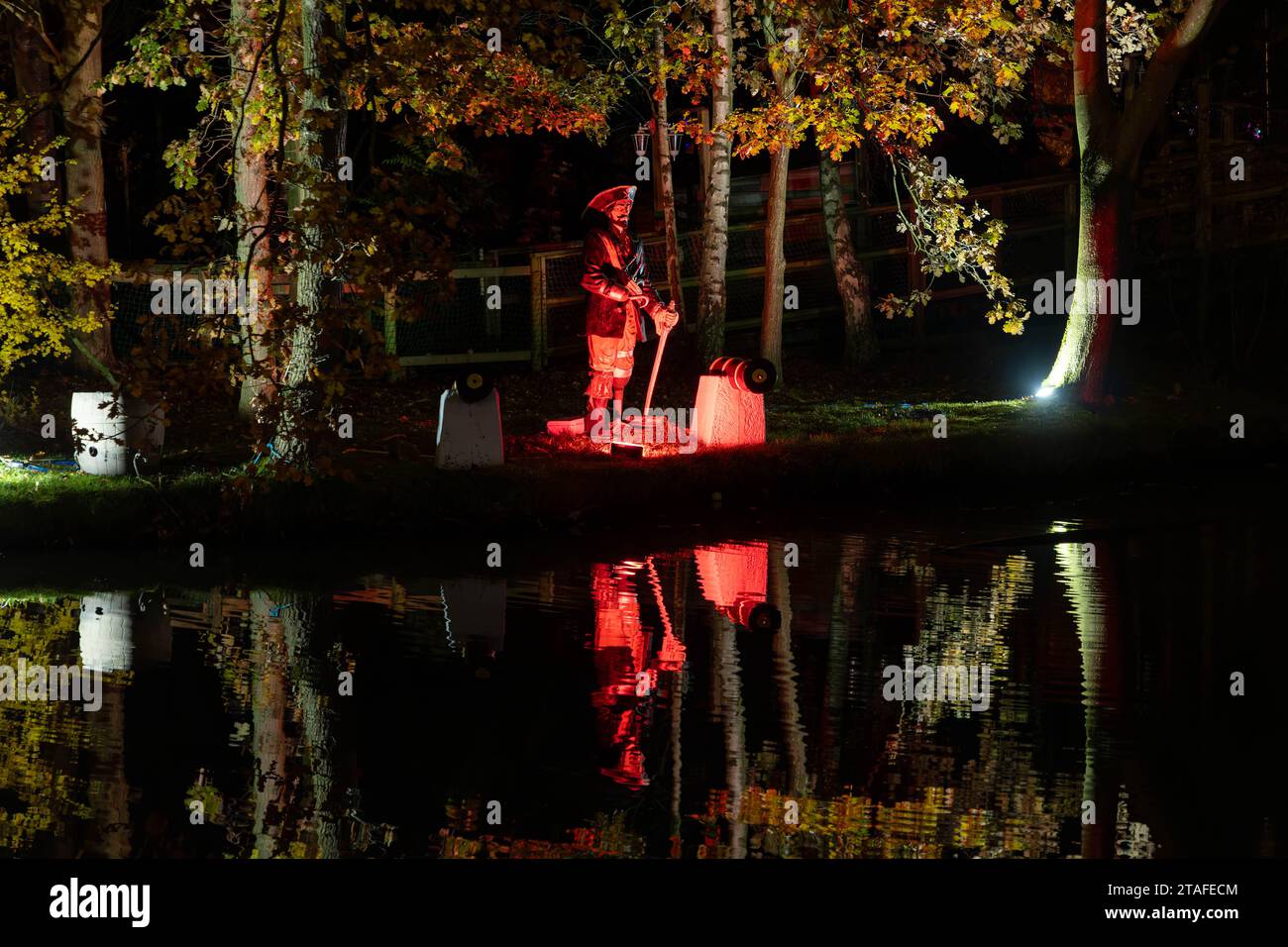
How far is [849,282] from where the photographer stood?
24.4 m

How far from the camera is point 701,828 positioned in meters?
6.39

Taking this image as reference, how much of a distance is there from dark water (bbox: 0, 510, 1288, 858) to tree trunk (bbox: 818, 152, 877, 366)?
1243cm

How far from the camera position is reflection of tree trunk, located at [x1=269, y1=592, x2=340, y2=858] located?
647 centimetres

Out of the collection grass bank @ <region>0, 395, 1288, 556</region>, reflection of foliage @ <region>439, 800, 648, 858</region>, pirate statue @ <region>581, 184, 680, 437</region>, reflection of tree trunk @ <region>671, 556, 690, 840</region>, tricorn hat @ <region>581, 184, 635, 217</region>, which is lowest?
reflection of foliage @ <region>439, 800, 648, 858</region>

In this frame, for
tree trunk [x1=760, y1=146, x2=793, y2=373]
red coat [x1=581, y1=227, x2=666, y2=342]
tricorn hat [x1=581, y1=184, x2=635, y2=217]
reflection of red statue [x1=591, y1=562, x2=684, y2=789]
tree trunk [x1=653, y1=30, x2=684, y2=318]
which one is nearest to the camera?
reflection of red statue [x1=591, y1=562, x2=684, y2=789]

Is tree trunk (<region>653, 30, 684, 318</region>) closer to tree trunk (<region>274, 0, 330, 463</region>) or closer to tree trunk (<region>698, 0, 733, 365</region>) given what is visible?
tree trunk (<region>698, 0, 733, 365</region>)

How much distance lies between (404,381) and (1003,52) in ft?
29.3

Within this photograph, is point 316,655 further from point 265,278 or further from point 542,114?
point 542,114

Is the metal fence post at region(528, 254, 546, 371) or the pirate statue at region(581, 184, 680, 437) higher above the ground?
the metal fence post at region(528, 254, 546, 371)

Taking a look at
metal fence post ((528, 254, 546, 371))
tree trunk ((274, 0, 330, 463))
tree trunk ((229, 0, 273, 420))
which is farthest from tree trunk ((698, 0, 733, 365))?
tree trunk ((274, 0, 330, 463))

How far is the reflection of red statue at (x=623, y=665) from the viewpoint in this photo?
7387mm

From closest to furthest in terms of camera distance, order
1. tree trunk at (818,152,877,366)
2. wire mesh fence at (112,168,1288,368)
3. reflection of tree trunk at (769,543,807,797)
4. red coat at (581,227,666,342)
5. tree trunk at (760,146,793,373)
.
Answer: reflection of tree trunk at (769,543,807,797), red coat at (581,227,666,342), tree trunk at (760,146,793,373), wire mesh fence at (112,168,1288,368), tree trunk at (818,152,877,366)

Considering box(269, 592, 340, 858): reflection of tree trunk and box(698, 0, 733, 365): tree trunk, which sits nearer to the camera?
box(269, 592, 340, 858): reflection of tree trunk

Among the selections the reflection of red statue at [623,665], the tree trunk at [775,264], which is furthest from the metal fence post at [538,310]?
the reflection of red statue at [623,665]
